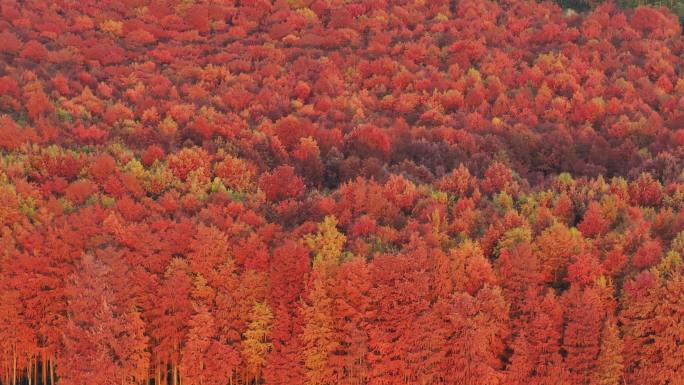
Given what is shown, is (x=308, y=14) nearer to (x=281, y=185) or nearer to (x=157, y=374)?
(x=281, y=185)

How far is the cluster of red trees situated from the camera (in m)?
21.3

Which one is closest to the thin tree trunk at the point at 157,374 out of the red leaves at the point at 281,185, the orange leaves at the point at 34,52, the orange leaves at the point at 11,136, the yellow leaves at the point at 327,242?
the yellow leaves at the point at 327,242

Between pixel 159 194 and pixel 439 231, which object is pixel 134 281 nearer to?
pixel 159 194

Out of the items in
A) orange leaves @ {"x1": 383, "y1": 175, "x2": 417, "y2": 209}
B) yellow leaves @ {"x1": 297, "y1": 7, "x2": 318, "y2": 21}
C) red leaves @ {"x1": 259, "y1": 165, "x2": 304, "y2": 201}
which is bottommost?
red leaves @ {"x1": 259, "y1": 165, "x2": 304, "y2": 201}

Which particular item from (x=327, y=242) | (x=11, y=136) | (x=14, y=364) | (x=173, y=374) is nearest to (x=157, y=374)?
(x=173, y=374)

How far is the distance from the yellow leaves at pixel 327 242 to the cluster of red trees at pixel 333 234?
73 mm

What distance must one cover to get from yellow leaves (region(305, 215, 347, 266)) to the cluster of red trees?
7 centimetres

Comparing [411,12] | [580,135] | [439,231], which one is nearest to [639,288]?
[439,231]

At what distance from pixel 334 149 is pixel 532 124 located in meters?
10.1

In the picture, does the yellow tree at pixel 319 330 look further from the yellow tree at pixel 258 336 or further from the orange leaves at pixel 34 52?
the orange leaves at pixel 34 52

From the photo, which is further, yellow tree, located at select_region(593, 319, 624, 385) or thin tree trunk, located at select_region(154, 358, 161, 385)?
thin tree trunk, located at select_region(154, 358, 161, 385)

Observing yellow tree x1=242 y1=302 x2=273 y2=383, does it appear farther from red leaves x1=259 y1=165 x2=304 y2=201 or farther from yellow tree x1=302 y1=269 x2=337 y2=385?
red leaves x1=259 y1=165 x2=304 y2=201

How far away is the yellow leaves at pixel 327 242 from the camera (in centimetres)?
2203

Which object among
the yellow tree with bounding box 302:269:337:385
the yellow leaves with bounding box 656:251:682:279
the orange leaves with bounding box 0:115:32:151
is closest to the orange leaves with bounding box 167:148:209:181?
the orange leaves with bounding box 0:115:32:151
